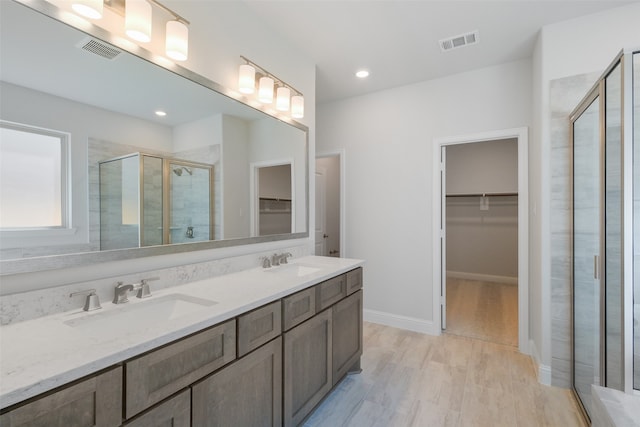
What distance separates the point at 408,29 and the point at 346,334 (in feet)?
7.86

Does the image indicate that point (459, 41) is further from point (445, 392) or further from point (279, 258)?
point (445, 392)

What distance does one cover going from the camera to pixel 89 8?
4.04 feet

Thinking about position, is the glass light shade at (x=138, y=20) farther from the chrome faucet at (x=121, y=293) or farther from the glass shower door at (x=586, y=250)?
the glass shower door at (x=586, y=250)

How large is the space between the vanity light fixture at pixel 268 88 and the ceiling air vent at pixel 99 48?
772 millimetres

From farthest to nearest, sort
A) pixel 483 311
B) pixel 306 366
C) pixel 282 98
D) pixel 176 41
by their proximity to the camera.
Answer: pixel 483 311
pixel 282 98
pixel 306 366
pixel 176 41

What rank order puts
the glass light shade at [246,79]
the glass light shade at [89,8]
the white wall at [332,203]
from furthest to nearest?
the white wall at [332,203]
the glass light shade at [246,79]
the glass light shade at [89,8]

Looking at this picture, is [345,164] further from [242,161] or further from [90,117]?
[90,117]

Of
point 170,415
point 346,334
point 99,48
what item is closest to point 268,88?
point 99,48

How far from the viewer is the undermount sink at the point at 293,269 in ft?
6.66

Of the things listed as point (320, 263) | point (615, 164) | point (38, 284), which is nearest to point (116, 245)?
point (38, 284)

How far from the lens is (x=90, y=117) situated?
1.34 meters

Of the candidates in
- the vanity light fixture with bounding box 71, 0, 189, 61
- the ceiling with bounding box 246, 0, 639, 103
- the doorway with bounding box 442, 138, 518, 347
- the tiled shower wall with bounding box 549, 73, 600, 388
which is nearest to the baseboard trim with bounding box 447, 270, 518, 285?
the doorway with bounding box 442, 138, 518, 347

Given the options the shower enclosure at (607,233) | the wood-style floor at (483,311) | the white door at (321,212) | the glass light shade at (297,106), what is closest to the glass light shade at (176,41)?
the glass light shade at (297,106)

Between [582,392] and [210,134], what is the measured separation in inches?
116
